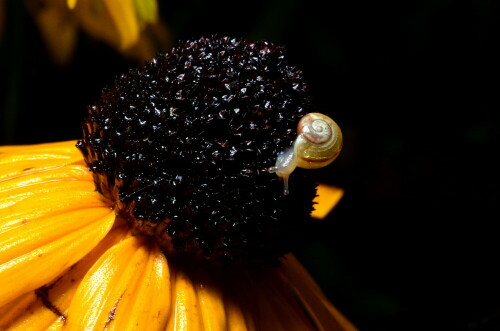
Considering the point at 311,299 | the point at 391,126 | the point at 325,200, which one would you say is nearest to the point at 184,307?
the point at 311,299

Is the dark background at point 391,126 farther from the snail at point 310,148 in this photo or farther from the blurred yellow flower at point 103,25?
the snail at point 310,148

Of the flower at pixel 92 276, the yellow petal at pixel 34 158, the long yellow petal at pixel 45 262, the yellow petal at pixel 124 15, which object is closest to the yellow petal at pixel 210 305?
the flower at pixel 92 276

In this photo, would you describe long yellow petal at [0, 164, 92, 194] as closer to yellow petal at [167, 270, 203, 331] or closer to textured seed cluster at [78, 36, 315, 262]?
textured seed cluster at [78, 36, 315, 262]

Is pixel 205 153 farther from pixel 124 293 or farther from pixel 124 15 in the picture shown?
pixel 124 15

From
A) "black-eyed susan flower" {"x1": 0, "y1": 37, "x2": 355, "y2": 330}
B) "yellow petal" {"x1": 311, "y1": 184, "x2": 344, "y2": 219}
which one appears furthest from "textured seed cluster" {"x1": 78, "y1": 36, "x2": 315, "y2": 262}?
"yellow petal" {"x1": 311, "y1": 184, "x2": 344, "y2": 219}

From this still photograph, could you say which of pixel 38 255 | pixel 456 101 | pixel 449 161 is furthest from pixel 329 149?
pixel 456 101
